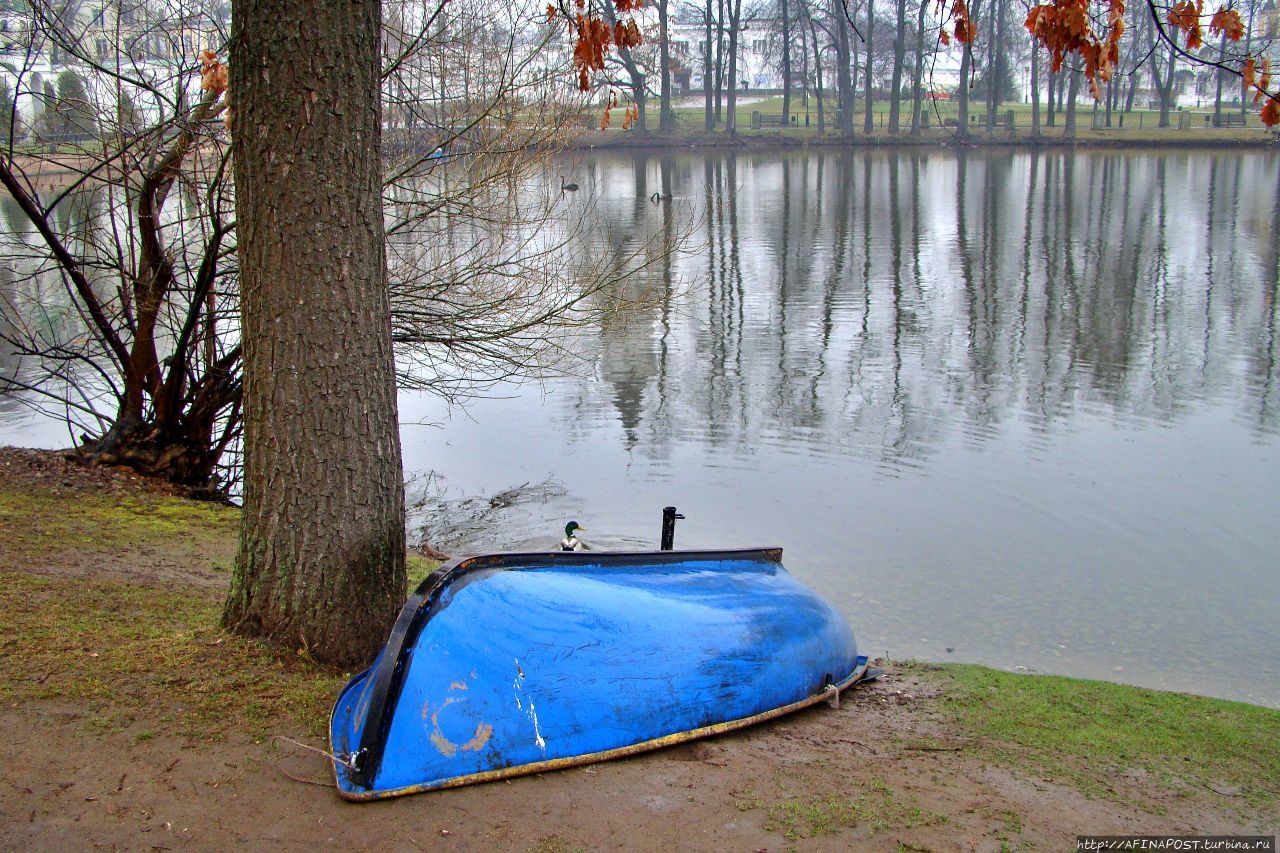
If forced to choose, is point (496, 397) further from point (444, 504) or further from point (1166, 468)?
point (1166, 468)

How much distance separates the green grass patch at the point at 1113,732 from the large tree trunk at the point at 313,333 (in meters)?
2.82

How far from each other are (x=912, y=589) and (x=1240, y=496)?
3754 mm

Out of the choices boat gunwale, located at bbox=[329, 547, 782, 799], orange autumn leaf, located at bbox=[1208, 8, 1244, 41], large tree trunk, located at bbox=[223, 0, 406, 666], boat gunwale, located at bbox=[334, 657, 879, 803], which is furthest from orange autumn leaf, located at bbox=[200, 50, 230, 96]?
orange autumn leaf, located at bbox=[1208, 8, 1244, 41]

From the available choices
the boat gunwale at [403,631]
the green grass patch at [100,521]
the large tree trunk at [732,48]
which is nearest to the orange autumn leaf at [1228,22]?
the boat gunwale at [403,631]

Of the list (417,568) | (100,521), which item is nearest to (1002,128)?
(417,568)

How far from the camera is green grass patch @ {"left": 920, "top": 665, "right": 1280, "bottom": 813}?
4703 millimetres

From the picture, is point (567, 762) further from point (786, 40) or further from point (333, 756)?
point (786, 40)

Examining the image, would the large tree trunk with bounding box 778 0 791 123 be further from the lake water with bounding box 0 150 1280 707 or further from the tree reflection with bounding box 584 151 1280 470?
the lake water with bounding box 0 150 1280 707

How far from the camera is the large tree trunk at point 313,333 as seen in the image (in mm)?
4477

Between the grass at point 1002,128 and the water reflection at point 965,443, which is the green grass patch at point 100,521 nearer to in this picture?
the water reflection at point 965,443

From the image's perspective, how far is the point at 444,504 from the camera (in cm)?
1045

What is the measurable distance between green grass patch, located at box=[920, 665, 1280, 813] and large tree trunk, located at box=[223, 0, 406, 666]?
2.82 meters

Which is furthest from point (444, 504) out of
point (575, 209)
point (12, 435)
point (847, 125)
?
point (847, 125)

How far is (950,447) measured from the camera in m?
11.7
